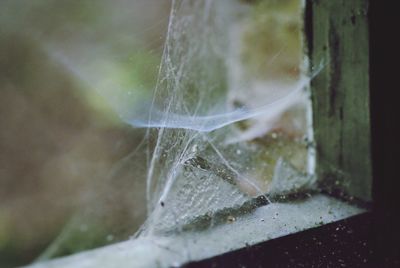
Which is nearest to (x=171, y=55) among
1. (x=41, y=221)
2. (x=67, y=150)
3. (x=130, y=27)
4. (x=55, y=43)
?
(x=130, y=27)

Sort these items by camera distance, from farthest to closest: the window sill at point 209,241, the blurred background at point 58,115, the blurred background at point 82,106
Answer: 1. the blurred background at point 58,115
2. the blurred background at point 82,106
3. the window sill at point 209,241

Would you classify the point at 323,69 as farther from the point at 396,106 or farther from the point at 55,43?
the point at 55,43

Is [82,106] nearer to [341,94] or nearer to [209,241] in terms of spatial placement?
[341,94]

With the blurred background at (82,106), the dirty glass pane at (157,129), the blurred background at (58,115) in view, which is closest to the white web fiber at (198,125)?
the dirty glass pane at (157,129)

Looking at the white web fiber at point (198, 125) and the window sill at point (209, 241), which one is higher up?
the white web fiber at point (198, 125)

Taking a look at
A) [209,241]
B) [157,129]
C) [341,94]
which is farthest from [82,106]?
[209,241]

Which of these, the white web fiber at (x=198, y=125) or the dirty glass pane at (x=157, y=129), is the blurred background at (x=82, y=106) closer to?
the dirty glass pane at (x=157, y=129)
